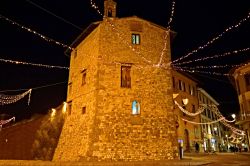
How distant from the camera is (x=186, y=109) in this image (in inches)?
1073

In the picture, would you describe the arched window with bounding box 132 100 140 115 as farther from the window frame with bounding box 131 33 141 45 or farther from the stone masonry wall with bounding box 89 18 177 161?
the window frame with bounding box 131 33 141 45

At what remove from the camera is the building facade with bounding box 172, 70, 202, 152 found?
82.5ft

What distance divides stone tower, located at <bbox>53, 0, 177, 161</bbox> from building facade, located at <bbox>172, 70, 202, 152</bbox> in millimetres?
10279

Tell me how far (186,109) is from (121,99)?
1541 cm

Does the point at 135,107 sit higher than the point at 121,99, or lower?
lower

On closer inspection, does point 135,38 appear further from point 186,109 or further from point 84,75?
point 186,109

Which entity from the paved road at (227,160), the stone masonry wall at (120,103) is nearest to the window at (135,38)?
the stone masonry wall at (120,103)

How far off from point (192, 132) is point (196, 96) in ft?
18.3

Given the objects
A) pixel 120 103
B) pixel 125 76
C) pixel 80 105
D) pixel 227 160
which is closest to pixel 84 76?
pixel 80 105

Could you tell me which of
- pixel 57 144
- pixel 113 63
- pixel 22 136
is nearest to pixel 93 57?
pixel 113 63

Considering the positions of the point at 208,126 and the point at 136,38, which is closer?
the point at 136,38

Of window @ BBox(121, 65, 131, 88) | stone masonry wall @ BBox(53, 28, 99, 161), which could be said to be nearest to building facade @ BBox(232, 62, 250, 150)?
window @ BBox(121, 65, 131, 88)

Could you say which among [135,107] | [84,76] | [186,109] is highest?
[84,76]

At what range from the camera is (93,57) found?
14859mm
